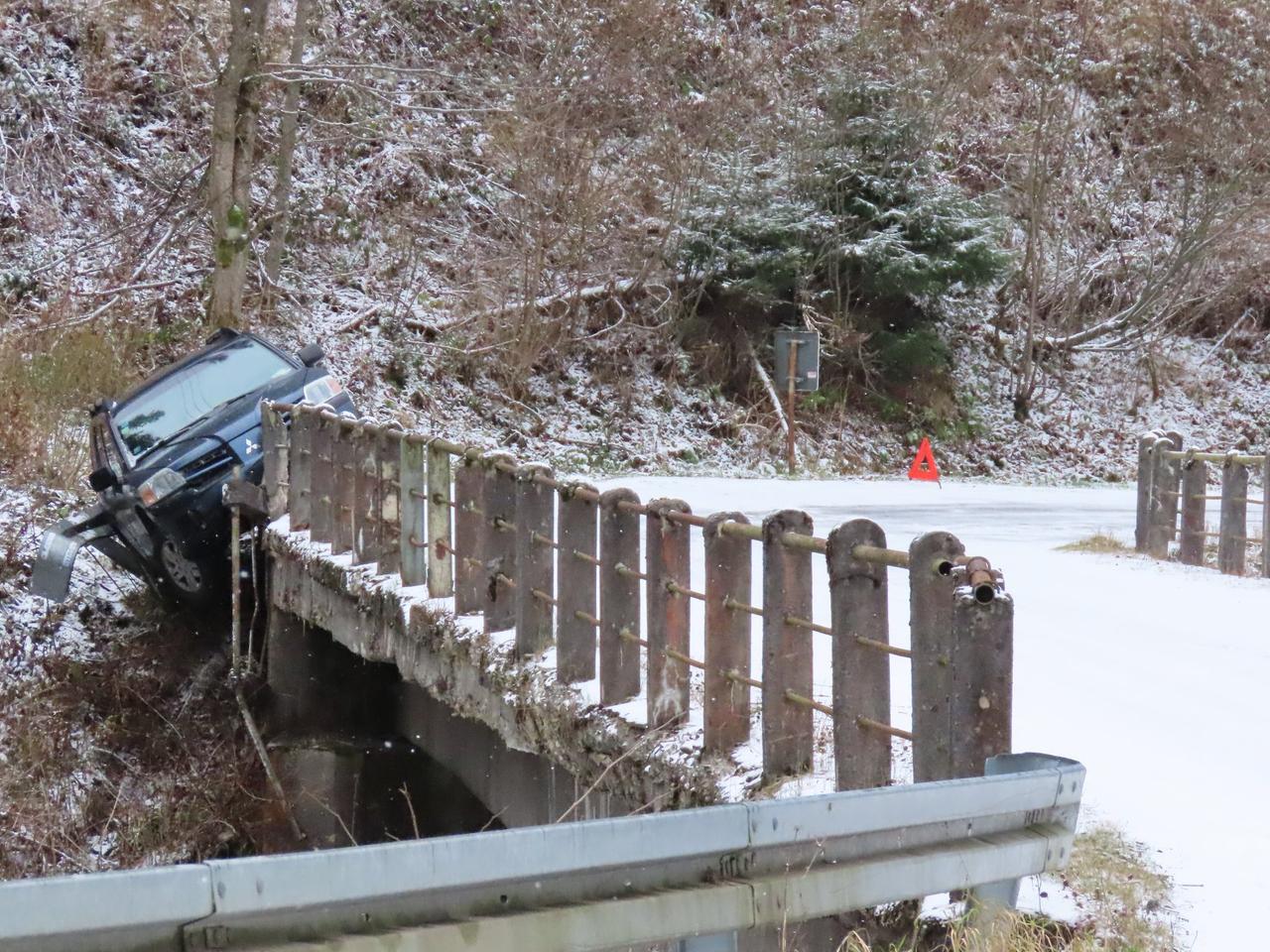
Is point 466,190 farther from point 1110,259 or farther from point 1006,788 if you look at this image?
point 1006,788

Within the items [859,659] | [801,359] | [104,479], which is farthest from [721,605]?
[801,359]

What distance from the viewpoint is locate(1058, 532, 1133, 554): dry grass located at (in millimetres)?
12889

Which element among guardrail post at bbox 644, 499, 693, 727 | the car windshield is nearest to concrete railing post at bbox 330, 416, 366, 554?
the car windshield

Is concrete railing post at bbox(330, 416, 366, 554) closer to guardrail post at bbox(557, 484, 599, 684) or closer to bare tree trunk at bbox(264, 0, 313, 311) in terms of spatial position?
guardrail post at bbox(557, 484, 599, 684)

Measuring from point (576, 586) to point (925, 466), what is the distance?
15494 mm

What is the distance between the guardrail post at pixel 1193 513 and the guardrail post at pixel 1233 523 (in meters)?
0.23

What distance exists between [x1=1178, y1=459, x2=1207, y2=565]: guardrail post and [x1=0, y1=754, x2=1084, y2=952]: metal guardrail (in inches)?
389

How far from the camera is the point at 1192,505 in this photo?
42.3 feet

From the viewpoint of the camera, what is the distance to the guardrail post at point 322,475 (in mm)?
10969

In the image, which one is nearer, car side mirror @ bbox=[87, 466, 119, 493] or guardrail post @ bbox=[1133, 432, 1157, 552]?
car side mirror @ bbox=[87, 466, 119, 493]

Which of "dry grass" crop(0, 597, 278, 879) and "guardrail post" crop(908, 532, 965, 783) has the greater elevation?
"guardrail post" crop(908, 532, 965, 783)

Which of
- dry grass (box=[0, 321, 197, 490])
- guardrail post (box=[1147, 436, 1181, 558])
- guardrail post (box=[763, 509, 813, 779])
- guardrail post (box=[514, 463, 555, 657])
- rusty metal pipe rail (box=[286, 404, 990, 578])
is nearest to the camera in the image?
rusty metal pipe rail (box=[286, 404, 990, 578])

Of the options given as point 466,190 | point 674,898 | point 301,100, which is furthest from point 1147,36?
point 674,898

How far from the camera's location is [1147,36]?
31875 millimetres
